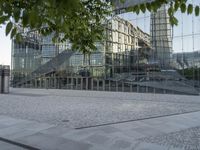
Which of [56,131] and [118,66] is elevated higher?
[118,66]

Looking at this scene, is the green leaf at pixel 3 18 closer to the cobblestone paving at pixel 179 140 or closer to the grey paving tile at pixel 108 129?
the cobblestone paving at pixel 179 140

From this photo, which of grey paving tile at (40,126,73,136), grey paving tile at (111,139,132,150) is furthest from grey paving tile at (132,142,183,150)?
grey paving tile at (40,126,73,136)

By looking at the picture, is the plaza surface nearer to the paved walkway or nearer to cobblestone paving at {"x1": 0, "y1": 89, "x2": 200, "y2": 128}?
the paved walkway

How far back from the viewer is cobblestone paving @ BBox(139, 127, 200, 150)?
788 centimetres

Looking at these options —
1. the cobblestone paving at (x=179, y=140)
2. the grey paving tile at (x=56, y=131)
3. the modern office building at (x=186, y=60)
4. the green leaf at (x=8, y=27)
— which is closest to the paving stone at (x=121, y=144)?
the cobblestone paving at (x=179, y=140)

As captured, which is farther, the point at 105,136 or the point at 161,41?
the point at 161,41

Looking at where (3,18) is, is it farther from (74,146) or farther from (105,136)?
(105,136)

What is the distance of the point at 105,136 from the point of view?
8.94m

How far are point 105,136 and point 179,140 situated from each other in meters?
2.29

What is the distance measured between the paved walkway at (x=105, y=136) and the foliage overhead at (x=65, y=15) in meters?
2.95

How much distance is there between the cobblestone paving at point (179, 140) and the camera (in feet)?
25.8

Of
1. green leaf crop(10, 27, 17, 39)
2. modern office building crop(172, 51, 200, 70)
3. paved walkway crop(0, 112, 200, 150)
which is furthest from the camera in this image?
modern office building crop(172, 51, 200, 70)

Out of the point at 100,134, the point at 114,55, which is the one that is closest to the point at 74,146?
the point at 100,134

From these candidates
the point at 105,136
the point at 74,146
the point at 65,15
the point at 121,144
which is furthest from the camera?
the point at 105,136
